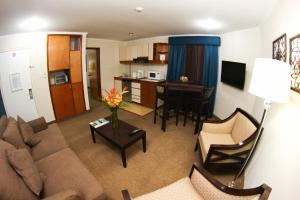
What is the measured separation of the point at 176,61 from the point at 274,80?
359 cm

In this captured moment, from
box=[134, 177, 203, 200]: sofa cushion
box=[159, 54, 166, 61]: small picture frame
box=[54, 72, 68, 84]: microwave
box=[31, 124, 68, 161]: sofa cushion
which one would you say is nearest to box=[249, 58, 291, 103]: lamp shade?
box=[134, 177, 203, 200]: sofa cushion

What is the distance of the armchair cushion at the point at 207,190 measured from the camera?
1306 millimetres

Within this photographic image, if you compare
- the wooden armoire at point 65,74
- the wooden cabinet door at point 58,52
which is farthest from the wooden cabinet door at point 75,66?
the wooden cabinet door at point 58,52

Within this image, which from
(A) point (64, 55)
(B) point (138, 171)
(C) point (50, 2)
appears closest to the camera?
(C) point (50, 2)

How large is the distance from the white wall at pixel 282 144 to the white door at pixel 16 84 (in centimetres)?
445

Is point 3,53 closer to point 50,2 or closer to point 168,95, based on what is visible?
point 50,2

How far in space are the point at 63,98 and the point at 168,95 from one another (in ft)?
9.06

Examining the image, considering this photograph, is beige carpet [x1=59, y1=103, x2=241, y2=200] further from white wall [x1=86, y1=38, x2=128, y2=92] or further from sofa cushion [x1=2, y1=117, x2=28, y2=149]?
white wall [x1=86, y1=38, x2=128, y2=92]

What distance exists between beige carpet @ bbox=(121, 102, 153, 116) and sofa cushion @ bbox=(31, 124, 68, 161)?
2.43m

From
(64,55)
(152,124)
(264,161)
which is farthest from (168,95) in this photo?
(64,55)

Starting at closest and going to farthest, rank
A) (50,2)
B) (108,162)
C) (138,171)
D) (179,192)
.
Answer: (179,192) → (50,2) → (138,171) → (108,162)

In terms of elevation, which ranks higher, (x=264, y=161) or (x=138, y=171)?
(x=264, y=161)

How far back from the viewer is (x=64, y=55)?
157 inches

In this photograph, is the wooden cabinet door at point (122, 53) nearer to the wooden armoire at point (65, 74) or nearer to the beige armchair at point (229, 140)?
the wooden armoire at point (65, 74)
